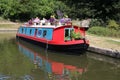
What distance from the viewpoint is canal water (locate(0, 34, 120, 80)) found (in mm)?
15844

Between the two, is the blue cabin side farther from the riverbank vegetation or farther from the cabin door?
the riverbank vegetation

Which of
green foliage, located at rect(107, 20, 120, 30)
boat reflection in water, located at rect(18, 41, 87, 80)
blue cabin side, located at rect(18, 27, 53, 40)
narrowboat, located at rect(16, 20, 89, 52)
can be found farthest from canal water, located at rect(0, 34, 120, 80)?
green foliage, located at rect(107, 20, 120, 30)

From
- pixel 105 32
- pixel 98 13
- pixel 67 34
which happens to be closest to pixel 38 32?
pixel 67 34

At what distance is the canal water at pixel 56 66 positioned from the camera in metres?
15.8

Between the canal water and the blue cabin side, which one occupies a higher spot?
the blue cabin side

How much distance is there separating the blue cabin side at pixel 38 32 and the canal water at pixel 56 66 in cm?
178

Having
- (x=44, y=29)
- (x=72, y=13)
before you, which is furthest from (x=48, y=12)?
(x=44, y=29)

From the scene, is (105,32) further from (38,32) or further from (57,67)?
(57,67)

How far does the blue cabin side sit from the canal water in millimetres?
1775

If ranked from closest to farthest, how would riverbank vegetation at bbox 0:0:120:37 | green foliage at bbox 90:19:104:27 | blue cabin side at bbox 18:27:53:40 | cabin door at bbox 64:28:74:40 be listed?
cabin door at bbox 64:28:74:40 → blue cabin side at bbox 18:27:53:40 → riverbank vegetation at bbox 0:0:120:37 → green foliage at bbox 90:19:104:27

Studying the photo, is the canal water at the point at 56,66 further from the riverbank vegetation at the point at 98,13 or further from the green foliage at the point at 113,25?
the green foliage at the point at 113,25

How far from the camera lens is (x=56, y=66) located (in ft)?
61.4

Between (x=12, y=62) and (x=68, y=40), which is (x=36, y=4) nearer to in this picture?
(x=68, y=40)

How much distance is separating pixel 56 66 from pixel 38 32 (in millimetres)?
10111
